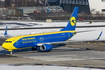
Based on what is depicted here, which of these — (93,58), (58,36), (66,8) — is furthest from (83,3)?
(93,58)

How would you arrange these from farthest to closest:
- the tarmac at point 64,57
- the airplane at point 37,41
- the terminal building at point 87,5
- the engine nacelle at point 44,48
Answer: the terminal building at point 87,5 < the engine nacelle at point 44,48 < the airplane at point 37,41 < the tarmac at point 64,57

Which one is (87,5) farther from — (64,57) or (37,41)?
(64,57)

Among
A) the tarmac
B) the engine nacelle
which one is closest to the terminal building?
the tarmac

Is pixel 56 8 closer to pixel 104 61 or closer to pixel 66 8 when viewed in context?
pixel 66 8


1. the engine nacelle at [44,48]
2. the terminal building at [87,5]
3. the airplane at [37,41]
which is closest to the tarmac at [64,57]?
the engine nacelle at [44,48]

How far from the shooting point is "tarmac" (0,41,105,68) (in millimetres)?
41031

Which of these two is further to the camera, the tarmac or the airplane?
the airplane

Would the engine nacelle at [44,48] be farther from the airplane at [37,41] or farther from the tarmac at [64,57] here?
the tarmac at [64,57]

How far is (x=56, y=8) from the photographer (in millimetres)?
185625

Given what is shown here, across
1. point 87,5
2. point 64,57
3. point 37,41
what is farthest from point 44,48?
point 87,5

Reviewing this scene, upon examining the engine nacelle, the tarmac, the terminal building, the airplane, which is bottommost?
the tarmac

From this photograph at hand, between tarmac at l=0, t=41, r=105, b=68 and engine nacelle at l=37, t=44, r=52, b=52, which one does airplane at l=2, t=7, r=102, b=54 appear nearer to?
engine nacelle at l=37, t=44, r=52, b=52

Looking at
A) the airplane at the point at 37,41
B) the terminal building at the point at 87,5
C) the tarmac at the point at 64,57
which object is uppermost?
the terminal building at the point at 87,5

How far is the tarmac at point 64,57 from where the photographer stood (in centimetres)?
4103
